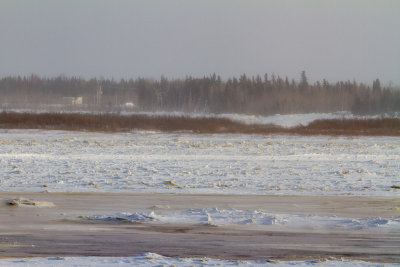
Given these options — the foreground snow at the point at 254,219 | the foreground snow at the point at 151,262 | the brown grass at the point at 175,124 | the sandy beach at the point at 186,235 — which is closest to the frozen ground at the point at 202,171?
the sandy beach at the point at 186,235

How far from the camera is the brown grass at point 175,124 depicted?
53750 mm

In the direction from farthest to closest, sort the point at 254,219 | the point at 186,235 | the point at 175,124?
the point at 175,124 → the point at 254,219 → the point at 186,235

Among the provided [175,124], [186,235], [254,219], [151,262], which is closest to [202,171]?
[254,219]

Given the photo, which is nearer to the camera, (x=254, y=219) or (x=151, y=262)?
(x=151, y=262)

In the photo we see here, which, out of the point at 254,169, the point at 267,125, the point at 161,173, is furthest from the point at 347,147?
the point at 267,125

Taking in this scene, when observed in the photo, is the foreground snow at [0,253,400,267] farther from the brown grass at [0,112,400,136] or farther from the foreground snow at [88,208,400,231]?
the brown grass at [0,112,400,136]

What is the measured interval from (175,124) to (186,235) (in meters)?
46.7

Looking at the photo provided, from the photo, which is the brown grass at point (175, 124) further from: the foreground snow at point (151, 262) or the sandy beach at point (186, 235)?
the foreground snow at point (151, 262)

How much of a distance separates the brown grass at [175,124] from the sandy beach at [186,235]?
3776cm

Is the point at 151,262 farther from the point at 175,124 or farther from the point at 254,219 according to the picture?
the point at 175,124

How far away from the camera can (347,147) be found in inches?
1367

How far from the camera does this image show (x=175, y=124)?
57031 mm

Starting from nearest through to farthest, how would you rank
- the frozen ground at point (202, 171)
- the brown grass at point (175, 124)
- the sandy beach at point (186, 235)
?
the sandy beach at point (186, 235)
the frozen ground at point (202, 171)
the brown grass at point (175, 124)

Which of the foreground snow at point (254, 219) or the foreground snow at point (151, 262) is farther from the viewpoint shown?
the foreground snow at point (254, 219)
